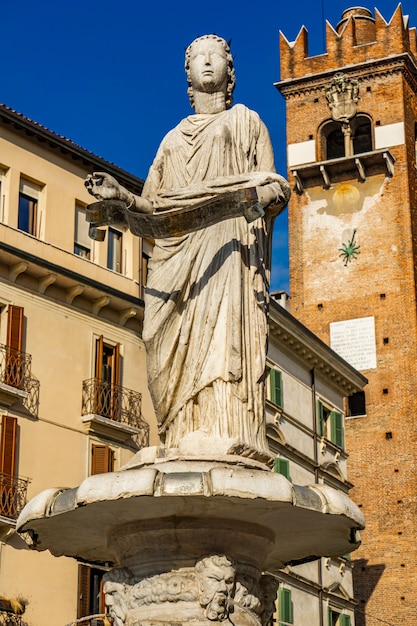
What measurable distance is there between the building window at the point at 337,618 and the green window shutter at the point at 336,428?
5704 millimetres

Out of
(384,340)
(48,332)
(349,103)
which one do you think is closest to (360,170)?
(349,103)

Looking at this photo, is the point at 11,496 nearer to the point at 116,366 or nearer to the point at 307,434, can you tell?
the point at 116,366

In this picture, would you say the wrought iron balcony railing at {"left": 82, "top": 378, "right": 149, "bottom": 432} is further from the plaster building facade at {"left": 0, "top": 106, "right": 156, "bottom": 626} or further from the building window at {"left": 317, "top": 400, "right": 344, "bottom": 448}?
the building window at {"left": 317, "top": 400, "right": 344, "bottom": 448}

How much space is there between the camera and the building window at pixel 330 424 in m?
42.2

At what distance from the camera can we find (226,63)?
959 cm

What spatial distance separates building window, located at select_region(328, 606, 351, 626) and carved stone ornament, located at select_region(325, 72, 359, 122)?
80.9 feet

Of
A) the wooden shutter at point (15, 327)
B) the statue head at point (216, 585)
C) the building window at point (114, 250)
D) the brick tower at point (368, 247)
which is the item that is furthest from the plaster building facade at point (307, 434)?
the statue head at point (216, 585)

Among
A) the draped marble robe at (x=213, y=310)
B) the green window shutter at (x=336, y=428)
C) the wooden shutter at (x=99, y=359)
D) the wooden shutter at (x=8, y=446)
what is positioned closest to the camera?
the draped marble robe at (x=213, y=310)

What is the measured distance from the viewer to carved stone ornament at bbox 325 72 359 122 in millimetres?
57531

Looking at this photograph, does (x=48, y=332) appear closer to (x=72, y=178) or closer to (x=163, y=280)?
(x=72, y=178)

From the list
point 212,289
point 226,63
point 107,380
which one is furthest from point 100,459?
point 212,289

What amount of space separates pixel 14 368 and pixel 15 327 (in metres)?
0.98

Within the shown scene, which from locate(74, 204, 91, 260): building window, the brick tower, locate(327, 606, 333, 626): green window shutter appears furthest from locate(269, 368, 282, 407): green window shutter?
the brick tower

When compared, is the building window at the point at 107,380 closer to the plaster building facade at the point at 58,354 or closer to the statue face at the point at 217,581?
the plaster building facade at the point at 58,354
